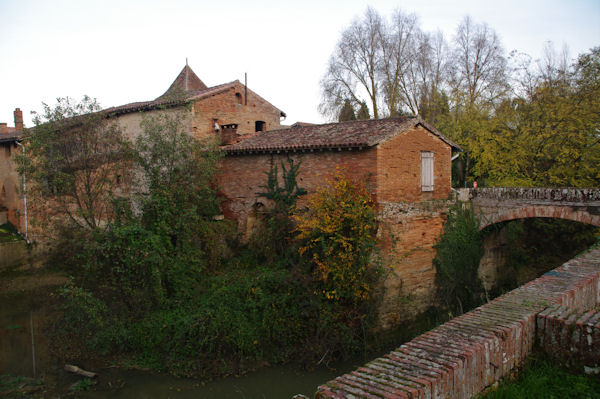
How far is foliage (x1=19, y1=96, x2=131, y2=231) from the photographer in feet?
43.5

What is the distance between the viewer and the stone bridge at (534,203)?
38.3 ft

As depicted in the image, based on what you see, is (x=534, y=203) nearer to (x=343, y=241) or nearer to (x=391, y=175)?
(x=391, y=175)

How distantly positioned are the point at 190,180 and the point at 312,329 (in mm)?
6450

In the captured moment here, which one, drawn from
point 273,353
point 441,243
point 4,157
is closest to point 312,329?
point 273,353

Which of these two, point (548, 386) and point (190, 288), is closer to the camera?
point (548, 386)

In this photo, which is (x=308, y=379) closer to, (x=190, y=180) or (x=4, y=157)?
(x=190, y=180)

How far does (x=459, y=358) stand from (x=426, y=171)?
33.9 feet

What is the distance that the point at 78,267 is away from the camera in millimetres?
14422

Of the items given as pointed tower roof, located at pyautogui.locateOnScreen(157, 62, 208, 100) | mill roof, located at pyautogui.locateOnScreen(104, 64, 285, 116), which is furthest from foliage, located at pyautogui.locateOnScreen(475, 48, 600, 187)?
pointed tower roof, located at pyautogui.locateOnScreen(157, 62, 208, 100)

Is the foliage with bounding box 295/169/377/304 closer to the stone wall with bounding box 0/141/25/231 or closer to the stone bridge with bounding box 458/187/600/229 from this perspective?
the stone bridge with bounding box 458/187/600/229

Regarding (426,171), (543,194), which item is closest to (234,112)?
(426,171)

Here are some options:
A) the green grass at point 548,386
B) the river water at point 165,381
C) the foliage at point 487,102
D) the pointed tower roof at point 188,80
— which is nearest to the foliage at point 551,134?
the foliage at point 487,102

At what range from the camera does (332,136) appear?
44.0 feet

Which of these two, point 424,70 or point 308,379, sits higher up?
point 424,70
